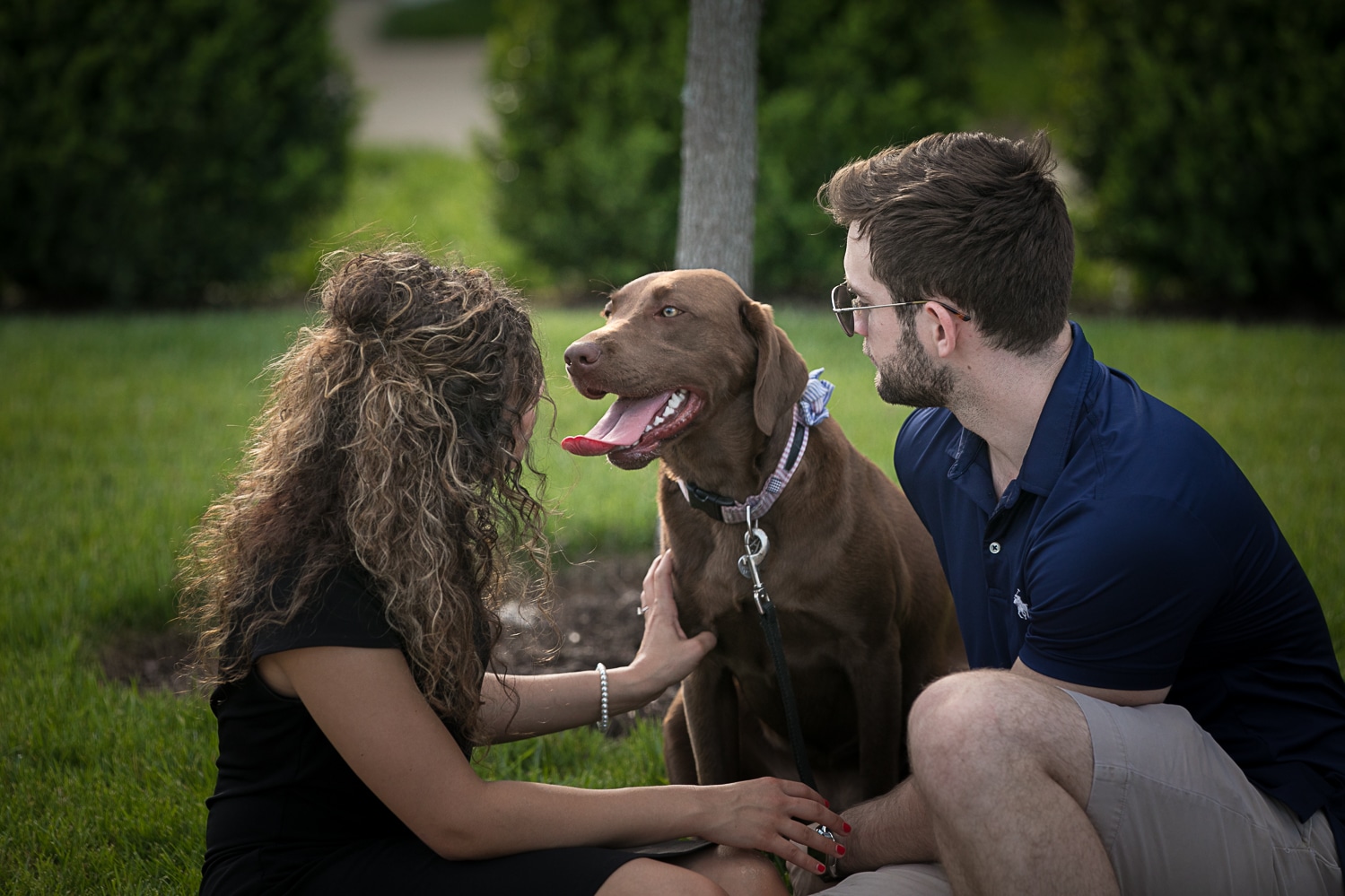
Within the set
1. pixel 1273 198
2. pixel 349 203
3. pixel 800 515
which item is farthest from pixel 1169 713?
pixel 349 203

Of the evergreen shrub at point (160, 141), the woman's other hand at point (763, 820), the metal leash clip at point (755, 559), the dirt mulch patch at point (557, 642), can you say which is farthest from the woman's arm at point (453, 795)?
the evergreen shrub at point (160, 141)

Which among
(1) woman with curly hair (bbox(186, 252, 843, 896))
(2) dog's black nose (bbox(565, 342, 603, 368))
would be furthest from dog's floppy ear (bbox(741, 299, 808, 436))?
(1) woman with curly hair (bbox(186, 252, 843, 896))

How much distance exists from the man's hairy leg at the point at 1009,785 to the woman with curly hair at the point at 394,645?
436 mm

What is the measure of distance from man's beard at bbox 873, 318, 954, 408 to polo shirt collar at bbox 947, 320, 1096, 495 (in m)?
0.25

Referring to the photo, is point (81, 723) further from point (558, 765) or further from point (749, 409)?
point (749, 409)

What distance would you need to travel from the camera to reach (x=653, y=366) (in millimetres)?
3020

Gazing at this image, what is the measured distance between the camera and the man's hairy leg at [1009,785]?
2068mm

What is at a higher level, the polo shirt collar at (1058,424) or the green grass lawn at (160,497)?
the polo shirt collar at (1058,424)

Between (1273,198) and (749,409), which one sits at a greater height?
(1273,198)

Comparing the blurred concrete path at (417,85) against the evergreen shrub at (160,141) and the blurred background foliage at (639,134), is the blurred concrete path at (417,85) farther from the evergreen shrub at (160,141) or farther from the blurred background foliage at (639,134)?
the blurred background foliage at (639,134)

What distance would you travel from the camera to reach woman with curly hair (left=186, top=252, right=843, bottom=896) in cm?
217

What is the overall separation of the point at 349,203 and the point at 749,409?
32.2ft

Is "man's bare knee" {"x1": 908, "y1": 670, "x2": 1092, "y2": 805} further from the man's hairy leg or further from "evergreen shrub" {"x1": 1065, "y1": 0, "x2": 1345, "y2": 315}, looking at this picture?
"evergreen shrub" {"x1": 1065, "y1": 0, "x2": 1345, "y2": 315}

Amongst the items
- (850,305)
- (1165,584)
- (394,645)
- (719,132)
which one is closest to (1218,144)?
(719,132)
